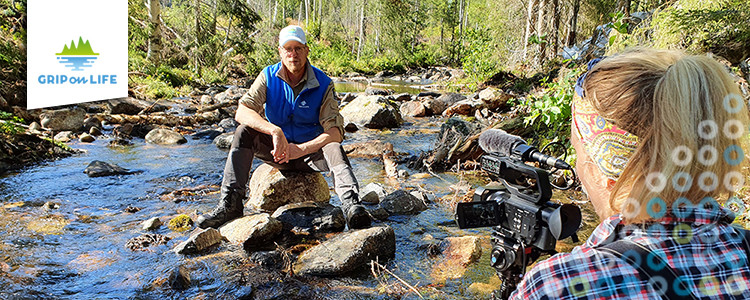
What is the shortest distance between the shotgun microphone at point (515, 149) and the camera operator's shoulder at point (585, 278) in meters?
0.51

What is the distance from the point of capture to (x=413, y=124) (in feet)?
37.7

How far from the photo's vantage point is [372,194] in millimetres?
5105

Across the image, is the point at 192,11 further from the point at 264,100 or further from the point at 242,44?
the point at 264,100

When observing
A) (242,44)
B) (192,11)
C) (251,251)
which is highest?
(192,11)

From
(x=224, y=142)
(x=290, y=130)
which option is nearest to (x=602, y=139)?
(x=290, y=130)

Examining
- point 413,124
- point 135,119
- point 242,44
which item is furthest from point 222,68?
point 413,124

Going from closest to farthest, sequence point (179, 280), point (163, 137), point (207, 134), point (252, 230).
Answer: point (179, 280), point (252, 230), point (163, 137), point (207, 134)

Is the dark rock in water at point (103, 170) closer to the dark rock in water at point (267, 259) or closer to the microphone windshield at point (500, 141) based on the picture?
the dark rock in water at point (267, 259)

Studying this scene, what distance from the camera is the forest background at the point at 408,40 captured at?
6.38m

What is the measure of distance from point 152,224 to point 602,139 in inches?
157

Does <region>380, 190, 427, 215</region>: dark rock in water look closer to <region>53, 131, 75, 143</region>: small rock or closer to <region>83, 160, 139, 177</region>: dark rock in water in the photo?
<region>83, 160, 139, 177</region>: dark rock in water

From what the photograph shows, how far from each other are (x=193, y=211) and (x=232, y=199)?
0.79 metres

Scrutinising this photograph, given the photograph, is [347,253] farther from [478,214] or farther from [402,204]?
[478,214]

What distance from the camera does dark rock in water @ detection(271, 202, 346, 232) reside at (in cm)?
422
